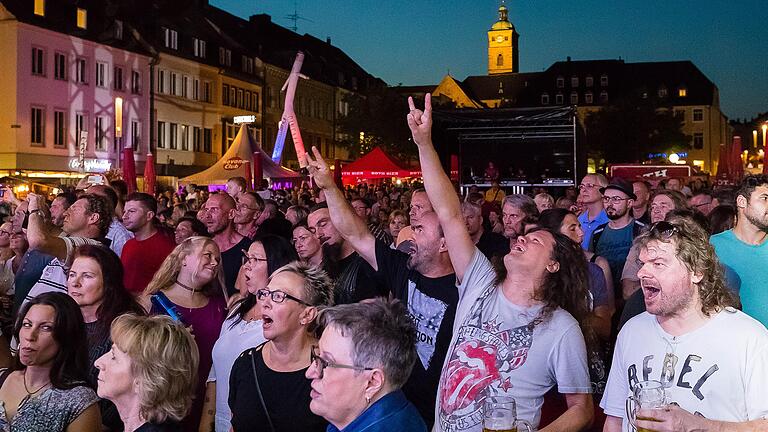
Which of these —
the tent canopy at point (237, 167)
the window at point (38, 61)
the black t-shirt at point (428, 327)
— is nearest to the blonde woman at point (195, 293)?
the black t-shirt at point (428, 327)

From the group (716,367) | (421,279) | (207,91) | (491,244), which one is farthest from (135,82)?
(716,367)

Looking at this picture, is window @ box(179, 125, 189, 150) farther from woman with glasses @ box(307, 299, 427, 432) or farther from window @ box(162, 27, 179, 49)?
woman with glasses @ box(307, 299, 427, 432)

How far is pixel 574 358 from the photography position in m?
3.91

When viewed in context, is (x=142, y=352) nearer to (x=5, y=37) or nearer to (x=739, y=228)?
(x=739, y=228)

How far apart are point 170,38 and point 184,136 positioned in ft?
16.9

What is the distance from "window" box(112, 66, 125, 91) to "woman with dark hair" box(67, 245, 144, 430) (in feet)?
122

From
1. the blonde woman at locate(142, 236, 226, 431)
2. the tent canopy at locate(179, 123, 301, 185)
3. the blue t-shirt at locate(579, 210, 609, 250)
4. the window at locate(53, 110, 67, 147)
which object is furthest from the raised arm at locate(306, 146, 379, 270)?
the window at locate(53, 110, 67, 147)

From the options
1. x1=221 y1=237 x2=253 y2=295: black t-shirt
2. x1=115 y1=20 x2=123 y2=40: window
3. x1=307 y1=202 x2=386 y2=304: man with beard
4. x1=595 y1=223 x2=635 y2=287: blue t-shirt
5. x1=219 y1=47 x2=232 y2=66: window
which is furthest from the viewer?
x1=219 y1=47 x2=232 y2=66: window

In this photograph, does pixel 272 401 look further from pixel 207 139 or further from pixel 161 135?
pixel 207 139

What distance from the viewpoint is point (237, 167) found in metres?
25.6

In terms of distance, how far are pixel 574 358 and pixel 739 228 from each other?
1.89m

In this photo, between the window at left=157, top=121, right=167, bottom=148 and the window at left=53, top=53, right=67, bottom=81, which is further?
the window at left=157, top=121, right=167, bottom=148

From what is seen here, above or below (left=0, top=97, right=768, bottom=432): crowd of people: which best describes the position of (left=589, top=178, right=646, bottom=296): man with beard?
above

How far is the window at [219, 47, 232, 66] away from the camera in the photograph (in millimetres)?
49344
